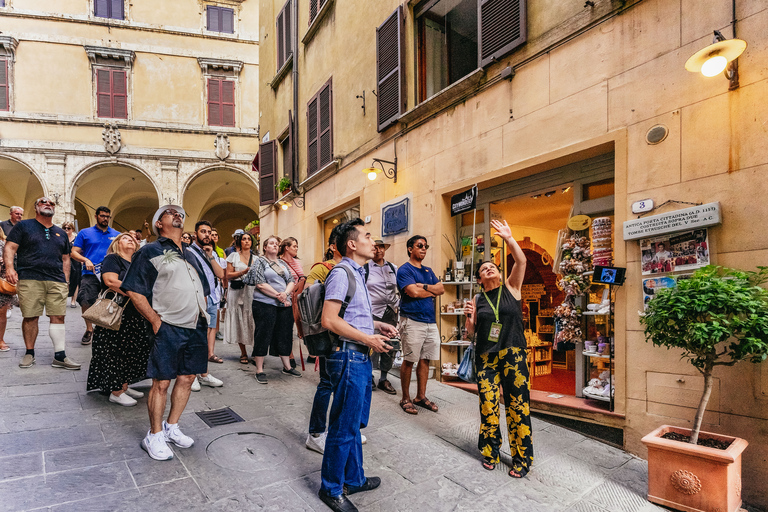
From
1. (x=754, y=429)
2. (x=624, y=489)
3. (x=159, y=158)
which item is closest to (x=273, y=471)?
(x=624, y=489)

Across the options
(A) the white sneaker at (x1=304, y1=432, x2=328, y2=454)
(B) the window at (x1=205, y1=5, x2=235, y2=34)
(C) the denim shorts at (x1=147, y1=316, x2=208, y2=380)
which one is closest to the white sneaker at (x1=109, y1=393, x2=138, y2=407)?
(C) the denim shorts at (x1=147, y1=316, x2=208, y2=380)

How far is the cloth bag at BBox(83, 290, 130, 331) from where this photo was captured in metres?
3.80

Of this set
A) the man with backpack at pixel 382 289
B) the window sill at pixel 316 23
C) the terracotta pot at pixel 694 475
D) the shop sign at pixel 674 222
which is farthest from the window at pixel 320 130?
the terracotta pot at pixel 694 475

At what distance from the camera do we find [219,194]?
23.3 meters

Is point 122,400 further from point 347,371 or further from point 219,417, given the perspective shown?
point 347,371

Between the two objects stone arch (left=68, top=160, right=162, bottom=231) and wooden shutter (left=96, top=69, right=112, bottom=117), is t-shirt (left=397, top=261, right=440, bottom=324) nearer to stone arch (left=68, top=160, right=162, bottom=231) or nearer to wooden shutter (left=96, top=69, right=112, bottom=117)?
stone arch (left=68, top=160, right=162, bottom=231)

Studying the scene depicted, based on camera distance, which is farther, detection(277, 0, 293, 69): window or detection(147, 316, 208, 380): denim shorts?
detection(277, 0, 293, 69): window

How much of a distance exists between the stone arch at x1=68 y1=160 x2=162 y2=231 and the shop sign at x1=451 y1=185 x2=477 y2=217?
17.4 metres

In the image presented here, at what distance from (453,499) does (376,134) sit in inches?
242

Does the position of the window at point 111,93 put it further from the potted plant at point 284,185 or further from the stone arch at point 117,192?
the potted plant at point 284,185

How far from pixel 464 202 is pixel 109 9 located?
2131 cm

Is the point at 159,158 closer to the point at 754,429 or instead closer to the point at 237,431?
the point at 237,431

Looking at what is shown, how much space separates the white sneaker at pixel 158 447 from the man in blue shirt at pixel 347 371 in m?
1.23

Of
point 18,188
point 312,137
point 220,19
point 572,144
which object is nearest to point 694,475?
point 572,144
